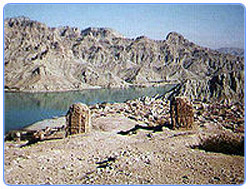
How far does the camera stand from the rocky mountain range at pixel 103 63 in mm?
29970

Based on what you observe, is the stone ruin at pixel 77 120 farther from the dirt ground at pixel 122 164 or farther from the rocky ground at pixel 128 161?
the dirt ground at pixel 122 164

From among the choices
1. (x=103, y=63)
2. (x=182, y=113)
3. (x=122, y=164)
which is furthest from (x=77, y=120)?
(x=103, y=63)

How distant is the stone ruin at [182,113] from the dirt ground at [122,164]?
3.36 feet

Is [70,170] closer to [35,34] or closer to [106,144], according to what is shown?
[106,144]

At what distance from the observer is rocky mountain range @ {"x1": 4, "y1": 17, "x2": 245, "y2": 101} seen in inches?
1180

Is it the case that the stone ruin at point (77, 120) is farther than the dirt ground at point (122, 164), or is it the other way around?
the stone ruin at point (77, 120)

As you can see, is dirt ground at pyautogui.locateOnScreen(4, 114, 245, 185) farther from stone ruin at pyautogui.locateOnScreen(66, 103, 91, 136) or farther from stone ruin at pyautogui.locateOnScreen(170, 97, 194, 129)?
stone ruin at pyautogui.locateOnScreen(170, 97, 194, 129)

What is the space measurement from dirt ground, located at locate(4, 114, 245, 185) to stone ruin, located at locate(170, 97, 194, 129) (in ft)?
3.36

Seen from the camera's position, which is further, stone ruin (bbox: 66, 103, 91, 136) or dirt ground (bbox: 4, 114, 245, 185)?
stone ruin (bbox: 66, 103, 91, 136)

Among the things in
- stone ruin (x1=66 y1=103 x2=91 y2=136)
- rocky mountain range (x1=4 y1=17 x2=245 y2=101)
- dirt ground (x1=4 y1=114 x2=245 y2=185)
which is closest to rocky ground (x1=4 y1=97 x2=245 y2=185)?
dirt ground (x1=4 y1=114 x2=245 y2=185)

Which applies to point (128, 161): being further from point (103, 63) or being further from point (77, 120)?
point (103, 63)

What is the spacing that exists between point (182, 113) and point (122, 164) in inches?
103

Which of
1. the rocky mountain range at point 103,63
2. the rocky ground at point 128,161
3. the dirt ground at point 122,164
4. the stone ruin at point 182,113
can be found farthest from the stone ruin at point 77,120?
the rocky mountain range at point 103,63

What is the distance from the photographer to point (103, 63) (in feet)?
215
